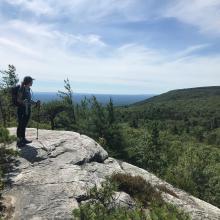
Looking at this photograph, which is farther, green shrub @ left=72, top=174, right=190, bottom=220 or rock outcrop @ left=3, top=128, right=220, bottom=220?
rock outcrop @ left=3, top=128, right=220, bottom=220

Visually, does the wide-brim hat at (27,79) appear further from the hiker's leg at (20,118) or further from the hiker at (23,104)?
the hiker's leg at (20,118)

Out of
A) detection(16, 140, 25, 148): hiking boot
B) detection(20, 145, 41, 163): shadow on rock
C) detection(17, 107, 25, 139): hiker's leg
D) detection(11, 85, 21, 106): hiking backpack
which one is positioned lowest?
detection(20, 145, 41, 163): shadow on rock

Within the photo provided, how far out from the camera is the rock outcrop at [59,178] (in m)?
11.8

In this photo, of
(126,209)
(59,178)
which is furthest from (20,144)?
(126,209)

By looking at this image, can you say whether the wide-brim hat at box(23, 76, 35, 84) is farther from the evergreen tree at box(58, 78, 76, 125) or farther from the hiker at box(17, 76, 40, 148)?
the evergreen tree at box(58, 78, 76, 125)

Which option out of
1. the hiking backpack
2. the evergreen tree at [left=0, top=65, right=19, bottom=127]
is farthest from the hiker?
the evergreen tree at [left=0, top=65, right=19, bottom=127]

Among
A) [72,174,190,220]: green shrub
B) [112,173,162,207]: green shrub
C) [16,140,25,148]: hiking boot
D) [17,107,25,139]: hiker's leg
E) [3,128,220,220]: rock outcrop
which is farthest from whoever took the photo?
[17,107,25,139]: hiker's leg

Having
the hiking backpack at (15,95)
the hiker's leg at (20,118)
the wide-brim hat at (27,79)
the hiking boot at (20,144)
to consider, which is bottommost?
the hiking boot at (20,144)

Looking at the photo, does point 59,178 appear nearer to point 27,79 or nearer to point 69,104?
point 27,79

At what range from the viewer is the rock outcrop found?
465 inches

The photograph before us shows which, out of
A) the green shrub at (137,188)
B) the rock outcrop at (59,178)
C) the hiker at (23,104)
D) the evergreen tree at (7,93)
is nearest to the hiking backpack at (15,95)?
the hiker at (23,104)

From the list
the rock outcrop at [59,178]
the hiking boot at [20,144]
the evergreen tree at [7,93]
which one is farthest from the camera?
the evergreen tree at [7,93]

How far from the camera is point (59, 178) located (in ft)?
45.1

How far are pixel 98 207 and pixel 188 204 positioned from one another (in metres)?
6.00
